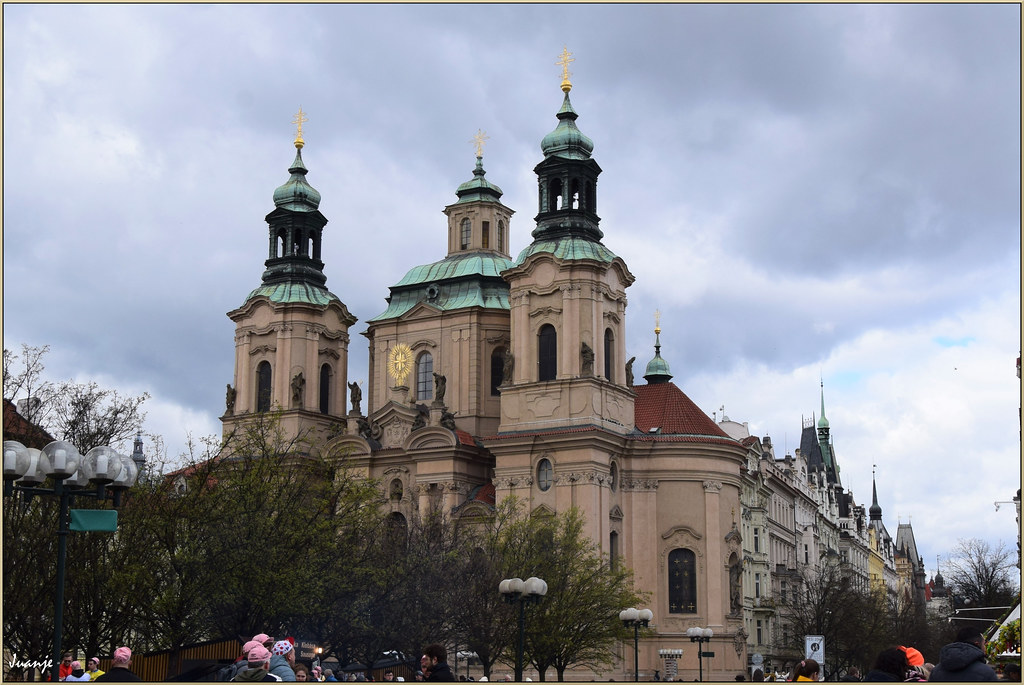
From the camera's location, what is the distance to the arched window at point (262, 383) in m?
70.6

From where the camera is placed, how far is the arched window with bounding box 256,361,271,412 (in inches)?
2778

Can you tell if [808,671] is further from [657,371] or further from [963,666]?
[657,371]

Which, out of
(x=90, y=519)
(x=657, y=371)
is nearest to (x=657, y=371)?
(x=657, y=371)

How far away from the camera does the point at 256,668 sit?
1187 cm

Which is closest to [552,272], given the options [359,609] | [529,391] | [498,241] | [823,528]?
[529,391]

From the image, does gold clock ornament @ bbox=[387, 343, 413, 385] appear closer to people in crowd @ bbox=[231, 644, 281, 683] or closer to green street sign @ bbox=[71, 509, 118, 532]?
green street sign @ bbox=[71, 509, 118, 532]

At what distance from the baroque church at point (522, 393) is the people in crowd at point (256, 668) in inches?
1800

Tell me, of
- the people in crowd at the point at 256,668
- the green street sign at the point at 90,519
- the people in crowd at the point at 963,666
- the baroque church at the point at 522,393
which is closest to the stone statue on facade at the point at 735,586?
the baroque church at the point at 522,393

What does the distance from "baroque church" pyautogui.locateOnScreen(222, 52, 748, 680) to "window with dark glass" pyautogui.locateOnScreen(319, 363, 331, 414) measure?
81 millimetres

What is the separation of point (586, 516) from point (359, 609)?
72.9ft

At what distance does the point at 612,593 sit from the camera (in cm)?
4831

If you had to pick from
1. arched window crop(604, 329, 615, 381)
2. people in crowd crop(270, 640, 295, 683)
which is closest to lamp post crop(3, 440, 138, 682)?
people in crowd crop(270, 640, 295, 683)

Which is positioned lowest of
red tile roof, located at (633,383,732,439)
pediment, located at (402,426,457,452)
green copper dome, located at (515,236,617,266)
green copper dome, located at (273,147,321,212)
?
pediment, located at (402,426,457,452)

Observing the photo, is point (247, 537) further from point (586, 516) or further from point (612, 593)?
point (586, 516)
